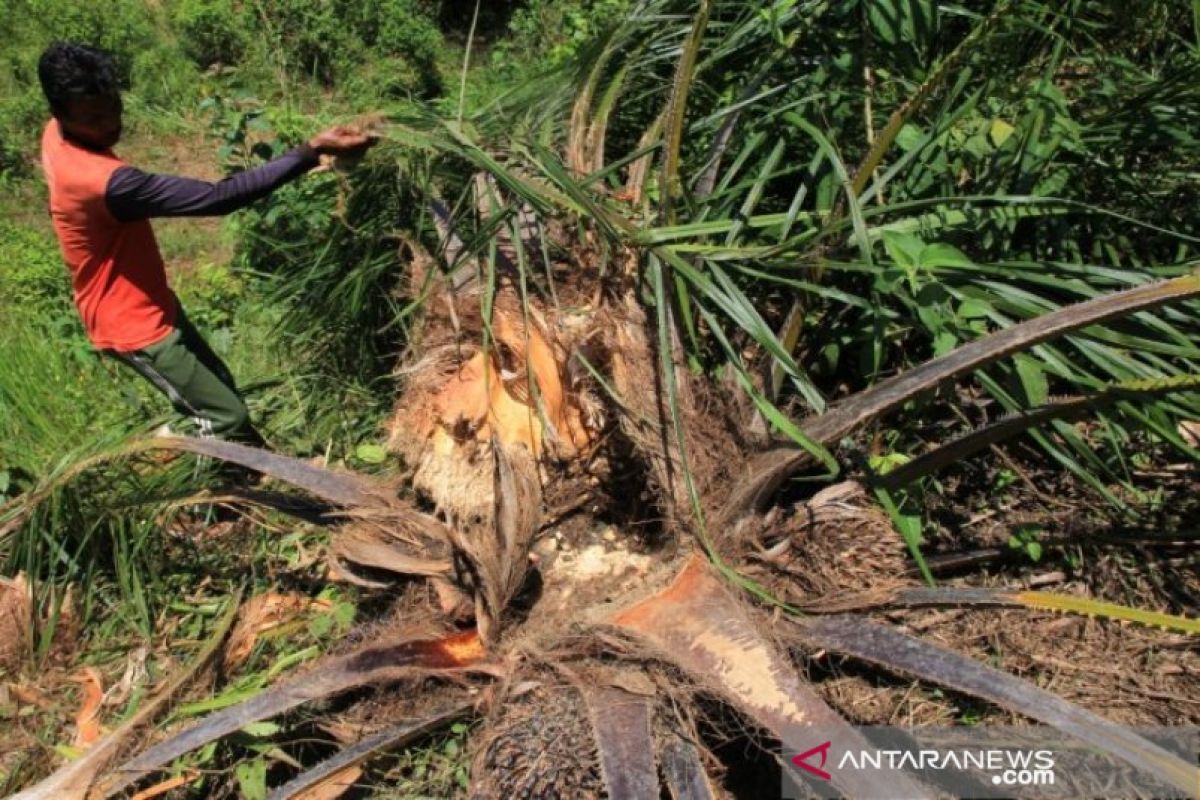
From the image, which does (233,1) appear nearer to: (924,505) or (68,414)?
(68,414)

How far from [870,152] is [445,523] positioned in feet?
3.93

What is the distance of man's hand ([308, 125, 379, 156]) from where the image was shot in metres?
2.49

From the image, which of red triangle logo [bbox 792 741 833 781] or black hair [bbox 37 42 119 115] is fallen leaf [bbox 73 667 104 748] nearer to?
black hair [bbox 37 42 119 115]

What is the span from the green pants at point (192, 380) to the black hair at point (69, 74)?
0.68 metres

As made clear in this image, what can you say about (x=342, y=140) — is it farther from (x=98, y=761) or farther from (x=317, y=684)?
(x=98, y=761)

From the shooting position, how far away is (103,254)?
2717 mm

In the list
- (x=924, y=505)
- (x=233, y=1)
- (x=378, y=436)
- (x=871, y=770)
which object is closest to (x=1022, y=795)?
(x=871, y=770)

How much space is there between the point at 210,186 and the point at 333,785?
1.48 metres

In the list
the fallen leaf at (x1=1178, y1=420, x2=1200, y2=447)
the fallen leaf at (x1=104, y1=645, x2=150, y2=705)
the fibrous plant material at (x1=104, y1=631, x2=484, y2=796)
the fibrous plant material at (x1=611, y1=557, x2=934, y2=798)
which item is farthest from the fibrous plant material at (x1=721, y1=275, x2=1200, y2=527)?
the fallen leaf at (x1=104, y1=645, x2=150, y2=705)

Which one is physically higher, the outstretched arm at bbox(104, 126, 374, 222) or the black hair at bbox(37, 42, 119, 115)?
the black hair at bbox(37, 42, 119, 115)

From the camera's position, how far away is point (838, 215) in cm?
218

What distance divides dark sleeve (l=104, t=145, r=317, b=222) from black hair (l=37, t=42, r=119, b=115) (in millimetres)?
204

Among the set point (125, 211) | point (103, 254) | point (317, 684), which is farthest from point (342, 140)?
point (317, 684)

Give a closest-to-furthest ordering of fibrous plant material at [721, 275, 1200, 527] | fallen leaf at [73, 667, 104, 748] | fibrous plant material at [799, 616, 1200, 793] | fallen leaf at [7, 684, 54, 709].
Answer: fibrous plant material at [799, 616, 1200, 793]
fibrous plant material at [721, 275, 1200, 527]
fallen leaf at [73, 667, 104, 748]
fallen leaf at [7, 684, 54, 709]
